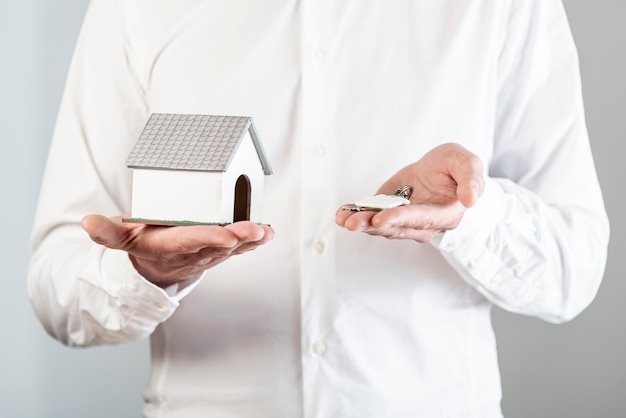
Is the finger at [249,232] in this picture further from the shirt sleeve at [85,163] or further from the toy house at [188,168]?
the shirt sleeve at [85,163]

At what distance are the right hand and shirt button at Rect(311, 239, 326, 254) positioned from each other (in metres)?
0.19

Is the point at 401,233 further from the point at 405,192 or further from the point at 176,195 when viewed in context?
the point at 176,195

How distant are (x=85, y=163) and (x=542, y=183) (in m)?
0.59

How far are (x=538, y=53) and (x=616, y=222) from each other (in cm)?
64

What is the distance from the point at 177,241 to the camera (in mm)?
853

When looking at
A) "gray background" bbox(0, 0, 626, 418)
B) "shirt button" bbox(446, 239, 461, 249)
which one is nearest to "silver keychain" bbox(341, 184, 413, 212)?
"shirt button" bbox(446, 239, 461, 249)

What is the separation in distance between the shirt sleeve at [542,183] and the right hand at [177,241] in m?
0.32

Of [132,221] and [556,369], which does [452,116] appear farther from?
[556,369]

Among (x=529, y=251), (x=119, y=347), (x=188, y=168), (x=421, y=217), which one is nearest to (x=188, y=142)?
(x=188, y=168)

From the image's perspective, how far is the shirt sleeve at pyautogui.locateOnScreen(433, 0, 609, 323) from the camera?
1.11 m

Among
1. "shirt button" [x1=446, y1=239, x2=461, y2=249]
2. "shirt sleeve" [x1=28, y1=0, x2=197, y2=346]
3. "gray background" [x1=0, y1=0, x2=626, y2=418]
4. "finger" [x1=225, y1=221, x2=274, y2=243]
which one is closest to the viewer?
"finger" [x1=225, y1=221, x2=274, y2=243]

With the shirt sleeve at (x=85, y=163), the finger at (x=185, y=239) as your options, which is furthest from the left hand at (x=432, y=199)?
the shirt sleeve at (x=85, y=163)

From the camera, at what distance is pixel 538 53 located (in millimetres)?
1193

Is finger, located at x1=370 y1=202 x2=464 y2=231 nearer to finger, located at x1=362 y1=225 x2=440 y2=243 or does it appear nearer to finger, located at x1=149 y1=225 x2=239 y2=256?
finger, located at x1=362 y1=225 x2=440 y2=243
